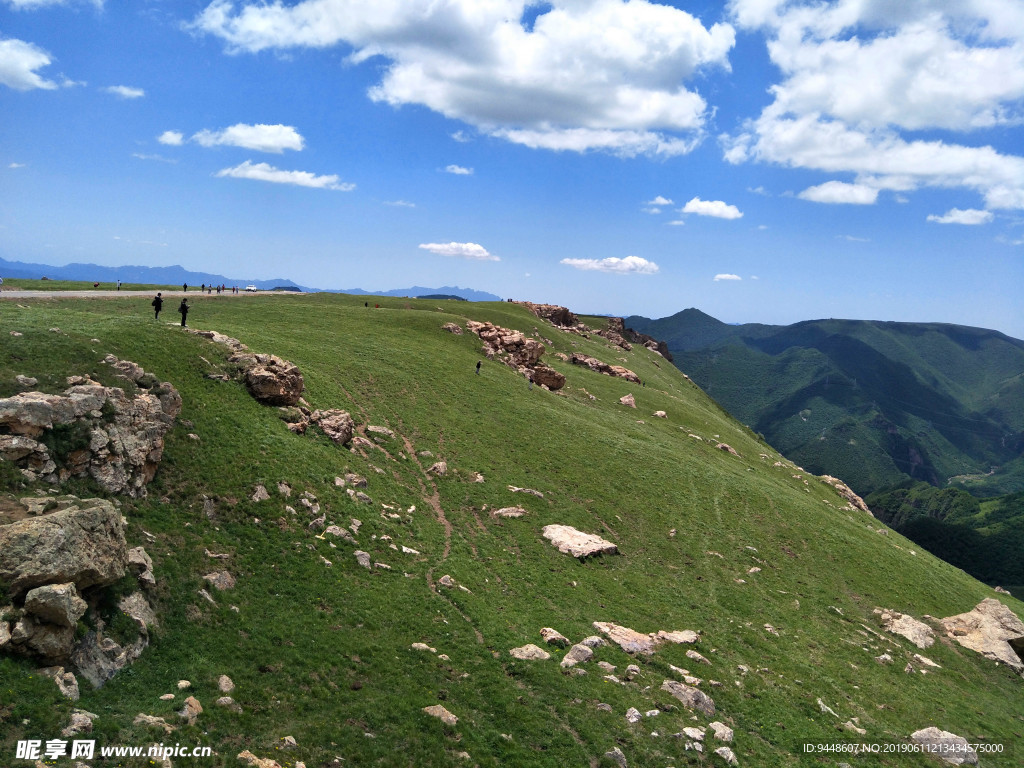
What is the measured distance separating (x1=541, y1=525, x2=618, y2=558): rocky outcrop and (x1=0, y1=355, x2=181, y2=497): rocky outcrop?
2852cm

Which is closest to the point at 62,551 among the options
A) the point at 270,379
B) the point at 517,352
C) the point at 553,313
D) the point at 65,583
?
the point at 65,583

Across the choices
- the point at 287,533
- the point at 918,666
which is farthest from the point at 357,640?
the point at 918,666

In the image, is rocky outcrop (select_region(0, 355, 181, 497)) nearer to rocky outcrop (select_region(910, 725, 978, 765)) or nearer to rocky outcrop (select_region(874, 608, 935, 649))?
rocky outcrop (select_region(910, 725, 978, 765))

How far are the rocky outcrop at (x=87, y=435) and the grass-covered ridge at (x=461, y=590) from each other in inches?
47.0

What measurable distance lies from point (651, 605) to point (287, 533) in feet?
84.4

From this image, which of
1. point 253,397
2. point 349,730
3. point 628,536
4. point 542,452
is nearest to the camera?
point 349,730

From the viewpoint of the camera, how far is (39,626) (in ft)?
53.5

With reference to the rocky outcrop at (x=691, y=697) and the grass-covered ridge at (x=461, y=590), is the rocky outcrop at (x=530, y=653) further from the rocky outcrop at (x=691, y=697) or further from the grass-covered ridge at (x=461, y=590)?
the rocky outcrop at (x=691, y=697)

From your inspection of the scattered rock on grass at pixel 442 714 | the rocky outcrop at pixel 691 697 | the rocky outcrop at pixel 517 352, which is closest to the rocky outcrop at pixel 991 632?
the rocky outcrop at pixel 691 697

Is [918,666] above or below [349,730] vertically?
below

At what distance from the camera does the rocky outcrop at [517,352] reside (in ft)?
276

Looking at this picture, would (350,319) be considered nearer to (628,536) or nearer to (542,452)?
(542,452)

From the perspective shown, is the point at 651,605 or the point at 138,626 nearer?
the point at 138,626

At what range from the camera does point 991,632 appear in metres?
42.3
